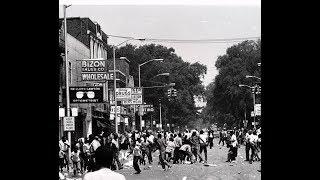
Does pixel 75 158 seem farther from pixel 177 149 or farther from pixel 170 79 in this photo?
pixel 170 79

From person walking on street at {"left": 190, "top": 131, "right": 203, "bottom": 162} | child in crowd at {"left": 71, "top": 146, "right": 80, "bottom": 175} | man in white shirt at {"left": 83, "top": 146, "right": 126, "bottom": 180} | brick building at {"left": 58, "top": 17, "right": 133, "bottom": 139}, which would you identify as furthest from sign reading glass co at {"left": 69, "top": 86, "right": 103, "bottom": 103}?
man in white shirt at {"left": 83, "top": 146, "right": 126, "bottom": 180}

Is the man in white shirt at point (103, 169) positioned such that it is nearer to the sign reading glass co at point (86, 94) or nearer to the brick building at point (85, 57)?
the sign reading glass co at point (86, 94)

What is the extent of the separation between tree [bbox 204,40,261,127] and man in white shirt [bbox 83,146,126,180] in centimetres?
8493

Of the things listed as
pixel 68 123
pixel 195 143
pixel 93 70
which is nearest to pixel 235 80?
pixel 93 70

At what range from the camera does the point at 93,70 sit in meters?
36.5

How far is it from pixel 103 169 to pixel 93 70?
1193 inches

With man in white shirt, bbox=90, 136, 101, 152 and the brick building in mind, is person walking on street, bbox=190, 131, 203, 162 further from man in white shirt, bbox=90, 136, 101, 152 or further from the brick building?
the brick building

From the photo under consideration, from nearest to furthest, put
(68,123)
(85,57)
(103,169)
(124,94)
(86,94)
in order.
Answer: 1. (103,169)
2. (68,123)
3. (86,94)
4. (124,94)
5. (85,57)

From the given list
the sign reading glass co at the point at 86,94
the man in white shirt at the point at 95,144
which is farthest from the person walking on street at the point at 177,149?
the man in white shirt at the point at 95,144
